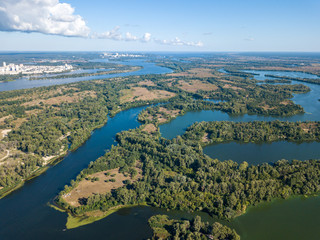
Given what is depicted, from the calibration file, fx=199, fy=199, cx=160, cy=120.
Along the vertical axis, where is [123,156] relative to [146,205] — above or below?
above

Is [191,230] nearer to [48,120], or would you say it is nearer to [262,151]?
[262,151]

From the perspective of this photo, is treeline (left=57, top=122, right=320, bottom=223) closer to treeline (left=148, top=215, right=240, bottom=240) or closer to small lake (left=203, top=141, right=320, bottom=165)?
treeline (left=148, top=215, right=240, bottom=240)

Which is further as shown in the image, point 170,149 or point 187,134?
point 187,134

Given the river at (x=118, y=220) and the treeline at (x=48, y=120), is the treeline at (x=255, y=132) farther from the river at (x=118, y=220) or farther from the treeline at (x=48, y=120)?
the treeline at (x=48, y=120)

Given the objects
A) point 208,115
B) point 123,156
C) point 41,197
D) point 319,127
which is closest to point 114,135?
point 123,156

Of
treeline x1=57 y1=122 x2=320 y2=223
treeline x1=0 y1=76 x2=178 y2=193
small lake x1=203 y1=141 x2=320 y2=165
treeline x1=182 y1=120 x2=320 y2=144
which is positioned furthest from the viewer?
treeline x1=182 y1=120 x2=320 y2=144

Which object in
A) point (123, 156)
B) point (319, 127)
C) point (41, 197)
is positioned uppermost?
point (319, 127)

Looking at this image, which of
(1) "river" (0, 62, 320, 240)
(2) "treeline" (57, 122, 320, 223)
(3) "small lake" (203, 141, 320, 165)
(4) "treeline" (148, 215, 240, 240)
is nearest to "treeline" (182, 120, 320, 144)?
(3) "small lake" (203, 141, 320, 165)

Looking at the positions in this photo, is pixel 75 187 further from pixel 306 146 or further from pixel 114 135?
pixel 306 146

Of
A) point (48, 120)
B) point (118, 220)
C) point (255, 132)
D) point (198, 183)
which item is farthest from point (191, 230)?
point (48, 120)
